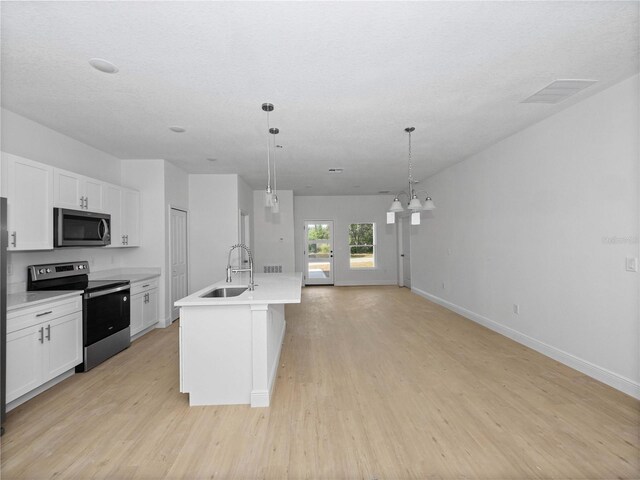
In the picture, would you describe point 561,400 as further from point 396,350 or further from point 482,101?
point 482,101

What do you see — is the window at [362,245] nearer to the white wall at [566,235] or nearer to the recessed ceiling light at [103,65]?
the white wall at [566,235]

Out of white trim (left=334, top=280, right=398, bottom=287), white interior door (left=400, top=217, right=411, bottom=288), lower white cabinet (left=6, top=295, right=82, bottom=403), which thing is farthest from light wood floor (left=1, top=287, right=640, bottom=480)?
white trim (left=334, top=280, right=398, bottom=287)

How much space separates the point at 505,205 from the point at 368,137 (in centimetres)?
207

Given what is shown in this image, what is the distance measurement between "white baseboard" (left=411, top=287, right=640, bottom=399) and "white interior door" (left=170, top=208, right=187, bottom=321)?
486cm

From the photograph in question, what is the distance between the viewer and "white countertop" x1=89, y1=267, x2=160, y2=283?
4160 mm

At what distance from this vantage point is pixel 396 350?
3.77m

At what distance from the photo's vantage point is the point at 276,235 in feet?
26.8

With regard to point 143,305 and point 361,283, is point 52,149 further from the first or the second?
point 361,283

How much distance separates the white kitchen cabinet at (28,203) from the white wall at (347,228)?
6.28 m

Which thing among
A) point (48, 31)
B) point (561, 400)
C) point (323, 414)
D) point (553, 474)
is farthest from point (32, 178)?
point (561, 400)

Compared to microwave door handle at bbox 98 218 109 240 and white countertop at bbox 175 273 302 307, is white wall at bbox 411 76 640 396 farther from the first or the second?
microwave door handle at bbox 98 218 109 240

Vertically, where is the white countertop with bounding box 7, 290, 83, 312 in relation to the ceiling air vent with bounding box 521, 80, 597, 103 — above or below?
below

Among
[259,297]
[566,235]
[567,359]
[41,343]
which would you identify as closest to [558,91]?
[566,235]

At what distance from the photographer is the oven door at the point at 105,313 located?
10.5 feet
